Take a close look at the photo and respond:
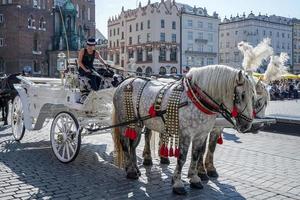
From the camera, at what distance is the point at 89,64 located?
912cm

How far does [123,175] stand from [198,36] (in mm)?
76662

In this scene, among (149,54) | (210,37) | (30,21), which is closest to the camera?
(30,21)

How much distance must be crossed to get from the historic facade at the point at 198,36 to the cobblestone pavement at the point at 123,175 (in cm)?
6948

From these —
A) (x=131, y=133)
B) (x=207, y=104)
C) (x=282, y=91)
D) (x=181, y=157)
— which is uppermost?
(x=207, y=104)

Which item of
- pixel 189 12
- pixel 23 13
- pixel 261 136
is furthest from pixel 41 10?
pixel 261 136

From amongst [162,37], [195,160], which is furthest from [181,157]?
[162,37]

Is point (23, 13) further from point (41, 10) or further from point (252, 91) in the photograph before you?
point (252, 91)

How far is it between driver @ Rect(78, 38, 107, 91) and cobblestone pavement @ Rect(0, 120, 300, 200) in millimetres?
1680

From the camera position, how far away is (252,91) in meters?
6.00

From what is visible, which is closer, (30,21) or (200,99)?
(200,99)

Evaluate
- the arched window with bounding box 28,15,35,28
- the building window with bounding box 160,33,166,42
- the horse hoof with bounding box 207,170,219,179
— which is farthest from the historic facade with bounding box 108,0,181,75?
the horse hoof with bounding box 207,170,219,179

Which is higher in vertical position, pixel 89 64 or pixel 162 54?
pixel 162 54

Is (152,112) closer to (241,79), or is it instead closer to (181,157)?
(181,157)

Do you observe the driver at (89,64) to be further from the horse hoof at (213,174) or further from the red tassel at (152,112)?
the horse hoof at (213,174)
